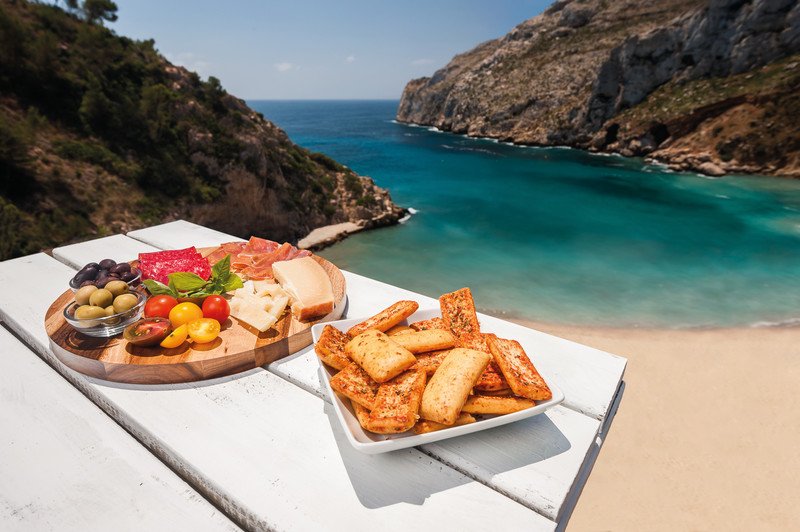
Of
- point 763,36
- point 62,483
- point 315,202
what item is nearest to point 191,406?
point 62,483

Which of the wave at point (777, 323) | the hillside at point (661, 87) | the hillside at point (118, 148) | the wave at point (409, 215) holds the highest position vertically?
the hillside at point (661, 87)

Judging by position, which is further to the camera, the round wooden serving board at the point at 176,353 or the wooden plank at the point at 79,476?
the round wooden serving board at the point at 176,353

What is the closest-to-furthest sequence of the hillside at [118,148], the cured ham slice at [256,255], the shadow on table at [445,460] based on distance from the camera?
1. the shadow on table at [445,460]
2. the cured ham slice at [256,255]
3. the hillside at [118,148]

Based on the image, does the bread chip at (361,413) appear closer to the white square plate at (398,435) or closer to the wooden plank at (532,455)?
the white square plate at (398,435)

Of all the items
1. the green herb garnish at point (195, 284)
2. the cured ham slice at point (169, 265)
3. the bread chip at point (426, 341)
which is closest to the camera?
the bread chip at point (426, 341)

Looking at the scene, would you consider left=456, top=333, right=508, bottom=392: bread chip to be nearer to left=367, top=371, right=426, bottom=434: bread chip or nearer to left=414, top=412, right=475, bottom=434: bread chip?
left=414, top=412, right=475, bottom=434: bread chip

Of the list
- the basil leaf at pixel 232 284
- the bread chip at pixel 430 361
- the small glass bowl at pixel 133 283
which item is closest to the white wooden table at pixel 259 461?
the bread chip at pixel 430 361
